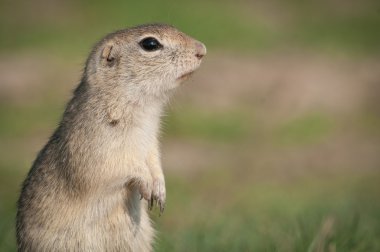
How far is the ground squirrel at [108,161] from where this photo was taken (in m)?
5.32

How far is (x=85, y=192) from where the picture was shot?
535 centimetres

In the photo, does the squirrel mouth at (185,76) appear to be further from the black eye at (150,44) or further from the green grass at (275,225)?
the green grass at (275,225)

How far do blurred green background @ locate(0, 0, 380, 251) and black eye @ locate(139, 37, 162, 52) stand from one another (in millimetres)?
357

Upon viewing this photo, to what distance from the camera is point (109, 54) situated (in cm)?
583

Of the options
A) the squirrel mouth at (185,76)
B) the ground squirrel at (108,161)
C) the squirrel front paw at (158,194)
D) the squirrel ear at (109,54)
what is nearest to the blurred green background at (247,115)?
the squirrel mouth at (185,76)

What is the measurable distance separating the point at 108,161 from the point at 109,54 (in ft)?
2.82

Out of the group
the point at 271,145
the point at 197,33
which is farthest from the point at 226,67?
the point at 271,145

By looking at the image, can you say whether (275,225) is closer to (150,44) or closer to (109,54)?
(150,44)

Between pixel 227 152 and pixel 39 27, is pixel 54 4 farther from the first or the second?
pixel 227 152

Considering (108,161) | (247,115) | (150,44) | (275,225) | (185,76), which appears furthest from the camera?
(247,115)

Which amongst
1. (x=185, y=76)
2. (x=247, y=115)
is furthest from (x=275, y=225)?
(x=247, y=115)

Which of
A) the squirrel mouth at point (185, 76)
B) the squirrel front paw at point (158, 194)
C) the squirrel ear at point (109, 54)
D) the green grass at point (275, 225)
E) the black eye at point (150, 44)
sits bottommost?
the green grass at point (275, 225)

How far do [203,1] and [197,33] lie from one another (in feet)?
10.2

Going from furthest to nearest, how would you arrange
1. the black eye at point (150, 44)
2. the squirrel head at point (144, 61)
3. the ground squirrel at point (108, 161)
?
the black eye at point (150, 44)
the squirrel head at point (144, 61)
the ground squirrel at point (108, 161)
